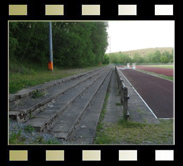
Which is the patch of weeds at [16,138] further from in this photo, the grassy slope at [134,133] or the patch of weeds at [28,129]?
the grassy slope at [134,133]

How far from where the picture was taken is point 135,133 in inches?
151

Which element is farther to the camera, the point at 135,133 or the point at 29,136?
the point at 135,133

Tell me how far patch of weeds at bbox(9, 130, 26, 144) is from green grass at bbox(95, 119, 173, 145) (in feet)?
4.21

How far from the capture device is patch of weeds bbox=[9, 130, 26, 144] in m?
2.43

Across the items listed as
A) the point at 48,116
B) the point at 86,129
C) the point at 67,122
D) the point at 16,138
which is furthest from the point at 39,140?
the point at 86,129

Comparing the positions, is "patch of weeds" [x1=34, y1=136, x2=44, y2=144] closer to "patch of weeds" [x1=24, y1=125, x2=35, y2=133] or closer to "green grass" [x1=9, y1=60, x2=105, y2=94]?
"patch of weeds" [x1=24, y1=125, x2=35, y2=133]

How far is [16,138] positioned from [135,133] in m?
2.30

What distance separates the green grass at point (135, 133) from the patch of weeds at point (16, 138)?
1.28 m

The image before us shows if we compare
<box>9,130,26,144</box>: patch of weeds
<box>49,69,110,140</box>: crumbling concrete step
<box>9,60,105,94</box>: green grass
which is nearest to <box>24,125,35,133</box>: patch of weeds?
<box>9,130,26,144</box>: patch of weeds

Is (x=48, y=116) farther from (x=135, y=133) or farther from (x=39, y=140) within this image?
(x=135, y=133)

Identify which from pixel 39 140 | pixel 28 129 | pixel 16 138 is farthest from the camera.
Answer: pixel 28 129
